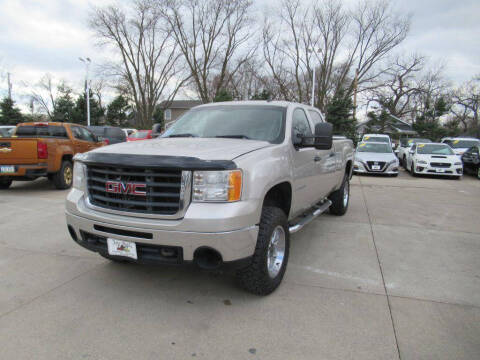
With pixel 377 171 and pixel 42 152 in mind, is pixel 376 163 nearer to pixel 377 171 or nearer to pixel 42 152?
pixel 377 171

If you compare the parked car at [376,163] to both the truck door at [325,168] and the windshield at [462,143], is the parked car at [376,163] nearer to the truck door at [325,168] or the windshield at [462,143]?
the windshield at [462,143]

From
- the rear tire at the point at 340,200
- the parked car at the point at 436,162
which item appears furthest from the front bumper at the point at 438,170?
the rear tire at the point at 340,200

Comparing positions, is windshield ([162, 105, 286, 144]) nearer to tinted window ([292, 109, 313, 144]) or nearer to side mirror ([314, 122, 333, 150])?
tinted window ([292, 109, 313, 144])

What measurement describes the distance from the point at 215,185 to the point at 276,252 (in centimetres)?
114

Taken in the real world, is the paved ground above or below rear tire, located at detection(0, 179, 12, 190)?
below

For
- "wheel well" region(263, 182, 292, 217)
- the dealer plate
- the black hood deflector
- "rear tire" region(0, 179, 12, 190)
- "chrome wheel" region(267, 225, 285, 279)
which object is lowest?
"rear tire" region(0, 179, 12, 190)

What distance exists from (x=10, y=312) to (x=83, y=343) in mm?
910

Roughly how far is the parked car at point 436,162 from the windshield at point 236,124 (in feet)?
36.6

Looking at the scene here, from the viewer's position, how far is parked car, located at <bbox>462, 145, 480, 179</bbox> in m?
13.4

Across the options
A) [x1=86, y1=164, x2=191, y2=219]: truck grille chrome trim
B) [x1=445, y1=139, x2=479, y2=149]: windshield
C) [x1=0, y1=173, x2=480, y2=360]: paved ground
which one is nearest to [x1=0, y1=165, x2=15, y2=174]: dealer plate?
[x1=0, y1=173, x2=480, y2=360]: paved ground

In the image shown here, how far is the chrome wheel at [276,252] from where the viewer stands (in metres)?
3.17

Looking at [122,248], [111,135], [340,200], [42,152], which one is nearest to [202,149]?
[122,248]

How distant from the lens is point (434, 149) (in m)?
13.8

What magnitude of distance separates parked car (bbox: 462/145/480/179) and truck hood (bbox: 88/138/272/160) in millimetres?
13399
